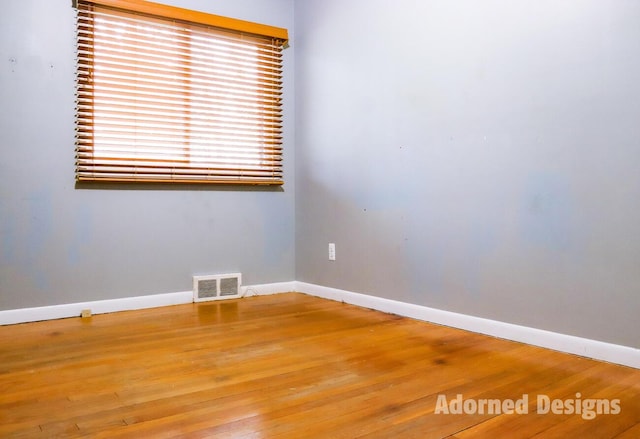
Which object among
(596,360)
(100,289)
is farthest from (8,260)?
(596,360)

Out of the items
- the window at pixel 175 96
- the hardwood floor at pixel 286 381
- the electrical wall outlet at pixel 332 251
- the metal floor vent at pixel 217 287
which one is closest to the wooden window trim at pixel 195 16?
the window at pixel 175 96

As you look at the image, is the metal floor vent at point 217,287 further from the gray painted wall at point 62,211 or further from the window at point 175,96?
the window at point 175,96

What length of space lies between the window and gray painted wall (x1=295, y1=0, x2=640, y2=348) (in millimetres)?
393

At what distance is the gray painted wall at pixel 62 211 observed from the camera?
2510 millimetres

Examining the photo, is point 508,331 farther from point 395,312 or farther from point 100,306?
point 100,306

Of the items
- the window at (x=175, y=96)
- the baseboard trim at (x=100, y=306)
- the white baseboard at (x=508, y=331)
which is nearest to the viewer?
the white baseboard at (x=508, y=331)

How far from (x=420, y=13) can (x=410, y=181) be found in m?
0.88

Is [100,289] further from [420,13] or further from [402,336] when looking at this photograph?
[420,13]

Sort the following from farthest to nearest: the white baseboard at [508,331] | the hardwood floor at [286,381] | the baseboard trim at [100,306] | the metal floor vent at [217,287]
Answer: the metal floor vent at [217,287] → the baseboard trim at [100,306] → the white baseboard at [508,331] → the hardwood floor at [286,381]

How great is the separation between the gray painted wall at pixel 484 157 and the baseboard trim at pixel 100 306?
0.89m

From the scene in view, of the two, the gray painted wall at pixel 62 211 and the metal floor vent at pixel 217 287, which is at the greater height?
the gray painted wall at pixel 62 211

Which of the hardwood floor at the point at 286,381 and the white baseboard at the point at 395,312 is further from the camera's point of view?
the white baseboard at the point at 395,312

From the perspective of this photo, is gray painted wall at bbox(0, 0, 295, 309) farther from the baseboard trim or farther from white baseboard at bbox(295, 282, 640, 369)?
white baseboard at bbox(295, 282, 640, 369)

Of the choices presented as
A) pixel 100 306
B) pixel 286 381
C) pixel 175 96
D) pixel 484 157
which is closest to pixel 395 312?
pixel 484 157
